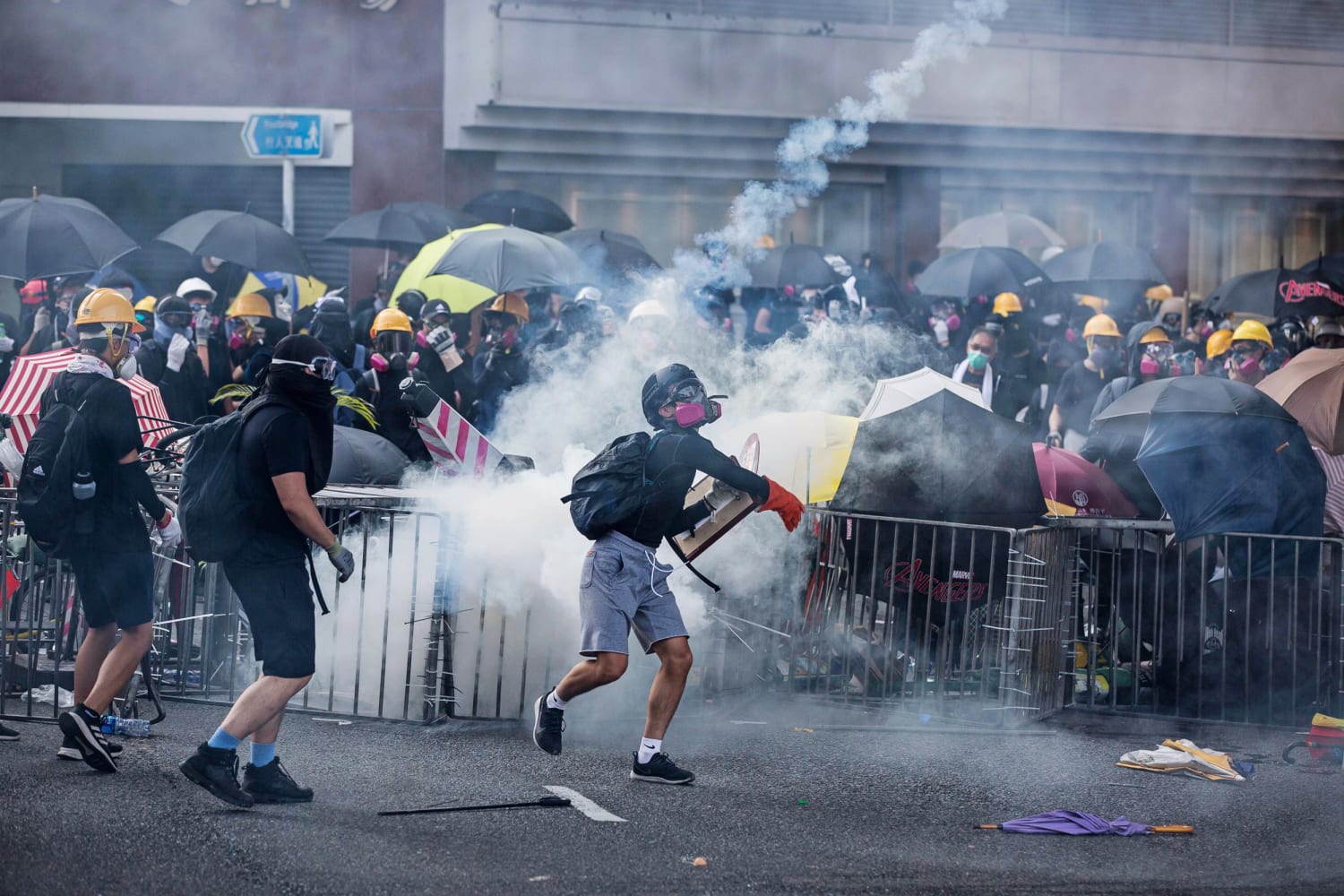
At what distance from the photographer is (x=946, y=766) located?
623cm

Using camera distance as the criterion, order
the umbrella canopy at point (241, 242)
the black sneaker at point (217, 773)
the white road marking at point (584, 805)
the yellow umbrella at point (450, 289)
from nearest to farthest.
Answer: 1. the black sneaker at point (217, 773)
2. the white road marking at point (584, 805)
3. the yellow umbrella at point (450, 289)
4. the umbrella canopy at point (241, 242)

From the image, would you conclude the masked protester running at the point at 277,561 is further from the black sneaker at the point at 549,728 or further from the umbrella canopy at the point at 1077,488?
the umbrella canopy at the point at 1077,488

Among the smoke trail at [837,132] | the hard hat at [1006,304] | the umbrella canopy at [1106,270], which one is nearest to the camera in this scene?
the hard hat at [1006,304]

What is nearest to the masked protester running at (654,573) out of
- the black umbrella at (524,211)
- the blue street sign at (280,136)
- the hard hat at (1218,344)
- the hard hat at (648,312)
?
the hard hat at (648,312)

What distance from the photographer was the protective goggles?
5.21 meters

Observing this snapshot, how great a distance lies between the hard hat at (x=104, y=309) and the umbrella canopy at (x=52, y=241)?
4.54m

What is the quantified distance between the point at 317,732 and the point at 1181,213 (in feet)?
57.9

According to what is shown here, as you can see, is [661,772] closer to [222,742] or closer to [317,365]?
[222,742]

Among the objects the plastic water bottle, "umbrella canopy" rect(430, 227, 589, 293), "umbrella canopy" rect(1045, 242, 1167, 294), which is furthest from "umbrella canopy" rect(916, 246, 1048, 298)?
the plastic water bottle

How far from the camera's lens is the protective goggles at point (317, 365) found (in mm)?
5207

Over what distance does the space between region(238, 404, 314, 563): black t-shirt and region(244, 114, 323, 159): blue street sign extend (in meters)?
9.71

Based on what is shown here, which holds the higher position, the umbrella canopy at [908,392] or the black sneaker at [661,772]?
the umbrella canopy at [908,392]

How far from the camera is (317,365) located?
5227mm

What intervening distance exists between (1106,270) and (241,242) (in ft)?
25.1
